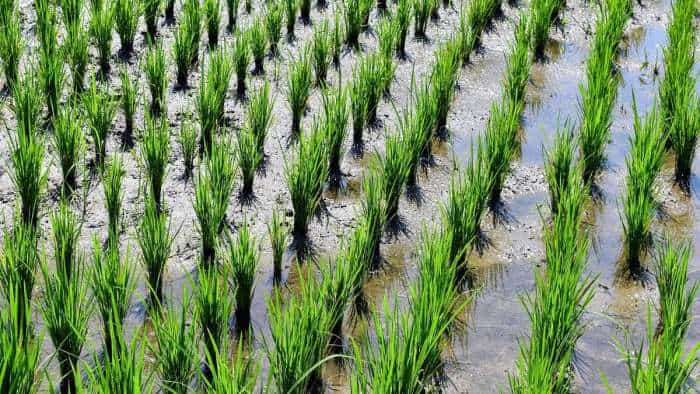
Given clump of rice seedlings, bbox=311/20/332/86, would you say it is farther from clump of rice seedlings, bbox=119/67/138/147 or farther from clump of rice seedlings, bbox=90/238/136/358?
clump of rice seedlings, bbox=90/238/136/358

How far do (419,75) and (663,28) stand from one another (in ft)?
6.34

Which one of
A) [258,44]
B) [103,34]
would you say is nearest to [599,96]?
[258,44]

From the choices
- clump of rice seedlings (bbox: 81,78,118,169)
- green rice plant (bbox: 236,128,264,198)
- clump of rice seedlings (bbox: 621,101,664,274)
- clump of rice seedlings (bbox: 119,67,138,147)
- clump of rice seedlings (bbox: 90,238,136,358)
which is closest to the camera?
clump of rice seedlings (bbox: 90,238,136,358)

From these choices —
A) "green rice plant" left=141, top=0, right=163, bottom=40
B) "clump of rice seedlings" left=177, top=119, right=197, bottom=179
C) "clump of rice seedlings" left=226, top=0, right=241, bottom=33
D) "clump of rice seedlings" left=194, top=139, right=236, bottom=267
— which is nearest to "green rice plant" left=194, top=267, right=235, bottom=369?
"clump of rice seedlings" left=194, top=139, right=236, bottom=267

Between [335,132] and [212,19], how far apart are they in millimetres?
1672

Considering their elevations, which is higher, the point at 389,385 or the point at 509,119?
the point at 509,119

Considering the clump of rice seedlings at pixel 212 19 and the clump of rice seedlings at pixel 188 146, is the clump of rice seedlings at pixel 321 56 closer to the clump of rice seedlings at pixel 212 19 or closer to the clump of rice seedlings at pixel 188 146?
the clump of rice seedlings at pixel 212 19

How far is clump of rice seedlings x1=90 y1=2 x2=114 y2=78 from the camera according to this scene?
5199 millimetres

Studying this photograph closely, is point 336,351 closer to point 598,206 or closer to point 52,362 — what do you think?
point 52,362

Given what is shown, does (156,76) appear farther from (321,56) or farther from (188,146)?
(321,56)

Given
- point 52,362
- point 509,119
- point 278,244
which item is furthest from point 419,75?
point 52,362

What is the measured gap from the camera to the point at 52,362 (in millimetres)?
3145

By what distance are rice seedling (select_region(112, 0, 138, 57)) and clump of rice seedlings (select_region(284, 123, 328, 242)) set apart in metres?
1.84

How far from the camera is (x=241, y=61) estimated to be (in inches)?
201
